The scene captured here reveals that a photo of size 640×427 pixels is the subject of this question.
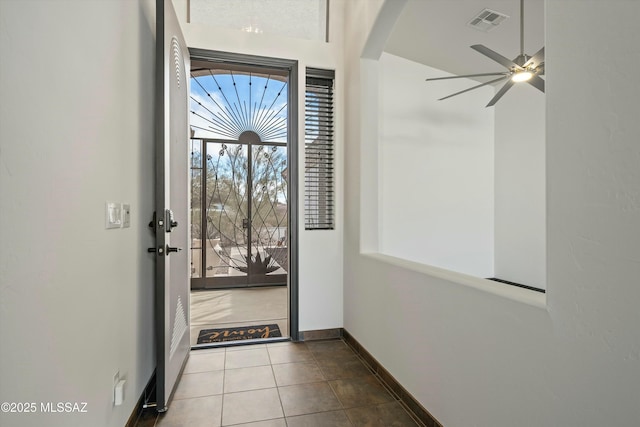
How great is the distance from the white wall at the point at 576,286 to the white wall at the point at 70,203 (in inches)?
58.5

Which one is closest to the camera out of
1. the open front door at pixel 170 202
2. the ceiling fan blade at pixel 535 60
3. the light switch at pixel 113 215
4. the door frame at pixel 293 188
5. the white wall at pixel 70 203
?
the white wall at pixel 70 203

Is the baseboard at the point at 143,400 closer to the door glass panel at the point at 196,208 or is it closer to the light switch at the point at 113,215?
the light switch at the point at 113,215

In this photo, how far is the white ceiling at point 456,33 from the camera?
280 centimetres

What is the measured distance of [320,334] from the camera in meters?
2.97

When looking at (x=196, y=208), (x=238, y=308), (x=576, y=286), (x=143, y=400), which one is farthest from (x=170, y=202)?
(x=196, y=208)

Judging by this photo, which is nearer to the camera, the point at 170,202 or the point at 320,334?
the point at 170,202

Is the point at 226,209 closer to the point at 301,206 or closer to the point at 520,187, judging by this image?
the point at 301,206

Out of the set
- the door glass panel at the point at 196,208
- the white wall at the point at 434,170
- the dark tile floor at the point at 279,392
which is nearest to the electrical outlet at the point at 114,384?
the dark tile floor at the point at 279,392

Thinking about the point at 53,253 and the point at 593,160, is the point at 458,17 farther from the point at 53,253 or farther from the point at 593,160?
the point at 53,253

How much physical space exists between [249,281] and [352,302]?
2.85 metres

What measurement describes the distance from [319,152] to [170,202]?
1.46 meters

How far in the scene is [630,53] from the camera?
0.83 m

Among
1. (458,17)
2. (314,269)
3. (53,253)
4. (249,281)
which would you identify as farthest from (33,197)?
(249,281)

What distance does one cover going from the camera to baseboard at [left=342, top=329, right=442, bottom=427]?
171 cm
